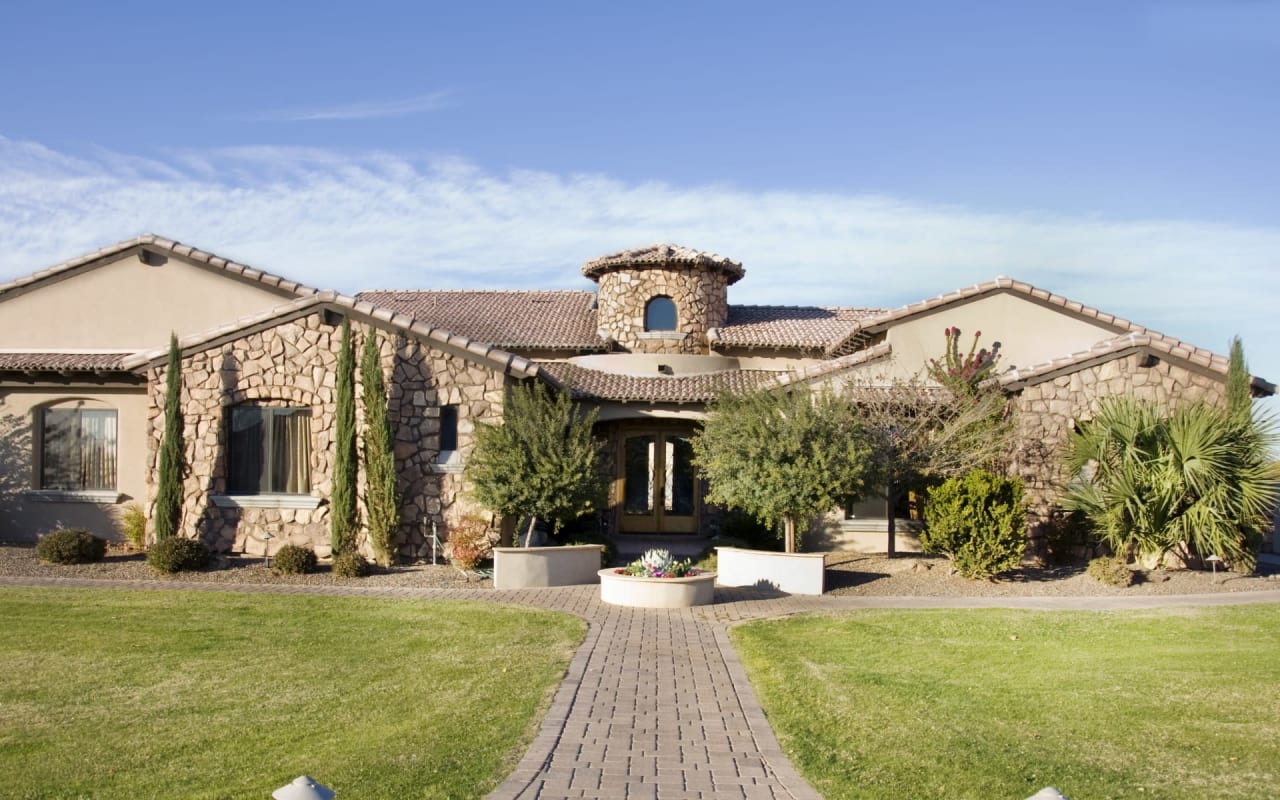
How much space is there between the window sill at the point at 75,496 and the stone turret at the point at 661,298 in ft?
38.2

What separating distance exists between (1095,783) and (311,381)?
15289 millimetres

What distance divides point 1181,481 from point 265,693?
14586 mm

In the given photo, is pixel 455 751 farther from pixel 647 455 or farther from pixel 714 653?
pixel 647 455

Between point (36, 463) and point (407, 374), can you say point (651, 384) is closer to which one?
point (407, 374)

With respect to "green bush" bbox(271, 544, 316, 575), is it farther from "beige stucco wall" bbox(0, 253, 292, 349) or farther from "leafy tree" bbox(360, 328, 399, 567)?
"beige stucco wall" bbox(0, 253, 292, 349)

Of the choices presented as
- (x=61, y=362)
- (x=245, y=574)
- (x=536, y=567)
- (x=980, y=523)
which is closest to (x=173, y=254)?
(x=61, y=362)

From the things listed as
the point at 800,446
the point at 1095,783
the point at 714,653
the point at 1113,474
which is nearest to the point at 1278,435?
the point at 1113,474

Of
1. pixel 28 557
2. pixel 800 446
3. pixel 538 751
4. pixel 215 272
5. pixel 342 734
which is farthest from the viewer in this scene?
pixel 215 272

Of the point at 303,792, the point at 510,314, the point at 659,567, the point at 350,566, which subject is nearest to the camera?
the point at 303,792

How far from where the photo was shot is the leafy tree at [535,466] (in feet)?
59.3

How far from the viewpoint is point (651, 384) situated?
24.0m

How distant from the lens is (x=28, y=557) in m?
19.6

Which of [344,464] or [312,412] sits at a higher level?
[312,412]

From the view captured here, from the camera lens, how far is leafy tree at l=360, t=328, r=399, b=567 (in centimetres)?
1880
